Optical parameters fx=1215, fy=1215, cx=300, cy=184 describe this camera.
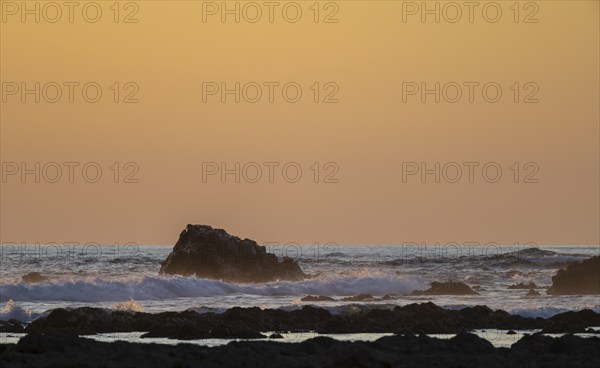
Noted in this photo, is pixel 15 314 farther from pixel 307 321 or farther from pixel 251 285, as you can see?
pixel 251 285

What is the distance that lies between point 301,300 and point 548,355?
1216 inches

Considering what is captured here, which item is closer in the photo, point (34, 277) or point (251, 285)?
point (251, 285)

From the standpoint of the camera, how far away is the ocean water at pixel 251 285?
49.1m

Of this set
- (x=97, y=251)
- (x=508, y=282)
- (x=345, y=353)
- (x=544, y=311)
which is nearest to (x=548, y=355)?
(x=345, y=353)

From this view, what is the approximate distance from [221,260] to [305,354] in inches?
1833

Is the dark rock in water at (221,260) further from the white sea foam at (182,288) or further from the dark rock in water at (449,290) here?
the dark rock in water at (449,290)

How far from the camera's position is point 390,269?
90.0m

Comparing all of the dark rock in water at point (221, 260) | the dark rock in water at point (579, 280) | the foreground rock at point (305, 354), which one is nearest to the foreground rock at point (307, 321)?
the foreground rock at point (305, 354)

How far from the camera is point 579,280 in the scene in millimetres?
58625

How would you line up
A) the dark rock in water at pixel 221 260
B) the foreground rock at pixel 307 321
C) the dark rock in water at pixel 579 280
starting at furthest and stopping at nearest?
1. the dark rock in water at pixel 221 260
2. the dark rock in water at pixel 579 280
3. the foreground rock at pixel 307 321

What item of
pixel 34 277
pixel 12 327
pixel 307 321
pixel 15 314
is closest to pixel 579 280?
pixel 307 321

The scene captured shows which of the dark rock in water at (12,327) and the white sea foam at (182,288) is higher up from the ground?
the dark rock in water at (12,327)

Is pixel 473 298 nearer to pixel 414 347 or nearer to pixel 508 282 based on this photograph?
pixel 508 282

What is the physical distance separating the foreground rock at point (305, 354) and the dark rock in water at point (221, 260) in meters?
44.0
